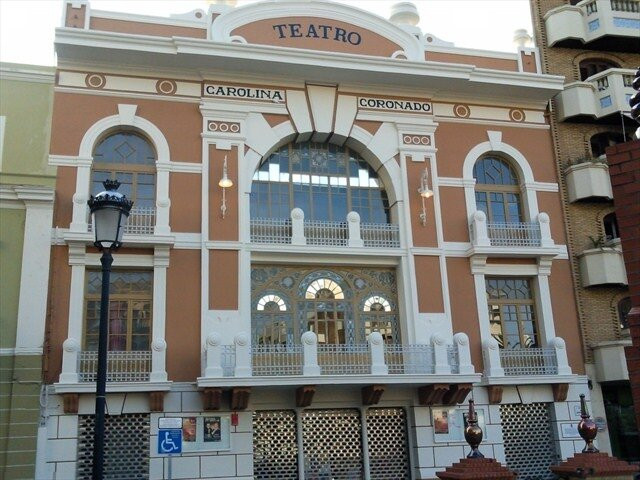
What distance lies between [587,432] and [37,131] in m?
15.6

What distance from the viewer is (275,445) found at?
746 inches

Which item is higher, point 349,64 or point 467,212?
point 349,64

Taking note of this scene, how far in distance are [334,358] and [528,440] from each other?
635 cm

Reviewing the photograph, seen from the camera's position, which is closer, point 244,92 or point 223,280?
point 223,280

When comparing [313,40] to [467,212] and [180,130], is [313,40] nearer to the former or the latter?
[180,130]

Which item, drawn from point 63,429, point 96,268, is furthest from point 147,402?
point 96,268

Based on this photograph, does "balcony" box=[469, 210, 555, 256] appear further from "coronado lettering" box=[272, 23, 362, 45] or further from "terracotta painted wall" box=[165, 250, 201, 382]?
"terracotta painted wall" box=[165, 250, 201, 382]

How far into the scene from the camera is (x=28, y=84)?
64.3ft

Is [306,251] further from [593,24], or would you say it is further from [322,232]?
[593,24]

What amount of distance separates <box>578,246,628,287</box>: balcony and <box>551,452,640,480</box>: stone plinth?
32.3 feet

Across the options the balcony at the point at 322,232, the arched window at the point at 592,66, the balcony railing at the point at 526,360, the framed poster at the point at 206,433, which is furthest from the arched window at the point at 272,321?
the arched window at the point at 592,66

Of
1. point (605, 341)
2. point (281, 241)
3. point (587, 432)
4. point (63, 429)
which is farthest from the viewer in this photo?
point (605, 341)

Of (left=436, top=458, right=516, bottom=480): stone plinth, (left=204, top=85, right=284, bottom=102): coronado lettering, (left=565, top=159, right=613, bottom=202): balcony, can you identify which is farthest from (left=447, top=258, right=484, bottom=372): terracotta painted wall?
(left=436, top=458, right=516, bottom=480): stone plinth

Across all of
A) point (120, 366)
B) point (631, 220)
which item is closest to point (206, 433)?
point (120, 366)
